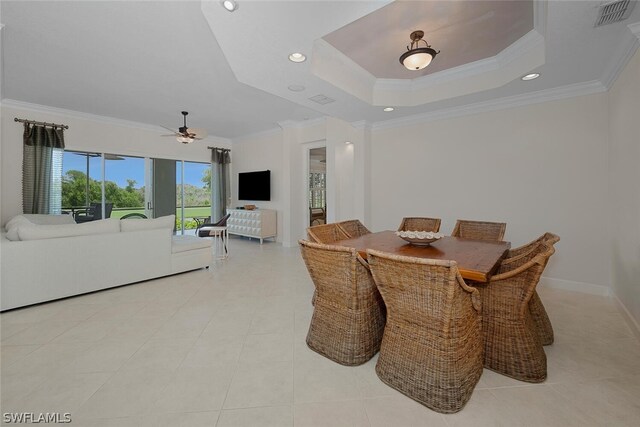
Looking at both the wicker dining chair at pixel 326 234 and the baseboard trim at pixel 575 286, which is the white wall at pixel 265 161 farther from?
the baseboard trim at pixel 575 286

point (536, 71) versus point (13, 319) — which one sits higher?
point (536, 71)

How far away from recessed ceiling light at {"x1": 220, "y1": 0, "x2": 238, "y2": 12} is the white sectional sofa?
2.93 metres

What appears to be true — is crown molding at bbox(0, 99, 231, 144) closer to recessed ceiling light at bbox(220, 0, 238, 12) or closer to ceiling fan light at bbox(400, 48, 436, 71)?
recessed ceiling light at bbox(220, 0, 238, 12)

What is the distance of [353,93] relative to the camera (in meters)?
3.55

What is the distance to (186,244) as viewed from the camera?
4.12 metres

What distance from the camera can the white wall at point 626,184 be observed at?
240 cm

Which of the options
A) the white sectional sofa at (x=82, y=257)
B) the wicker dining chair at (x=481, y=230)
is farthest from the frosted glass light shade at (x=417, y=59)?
the white sectional sofa at (x=82, y=257)

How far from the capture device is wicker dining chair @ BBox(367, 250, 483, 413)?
1447 millimetres

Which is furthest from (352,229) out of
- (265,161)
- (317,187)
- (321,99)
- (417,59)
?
(317,187)

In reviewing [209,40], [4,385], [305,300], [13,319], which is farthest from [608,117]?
[13,319]

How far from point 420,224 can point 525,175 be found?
155 cm

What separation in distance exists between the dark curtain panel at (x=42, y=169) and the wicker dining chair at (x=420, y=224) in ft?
20.6

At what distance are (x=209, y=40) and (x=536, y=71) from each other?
3.45 metres

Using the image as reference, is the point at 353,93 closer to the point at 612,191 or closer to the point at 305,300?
the point at 305,300
